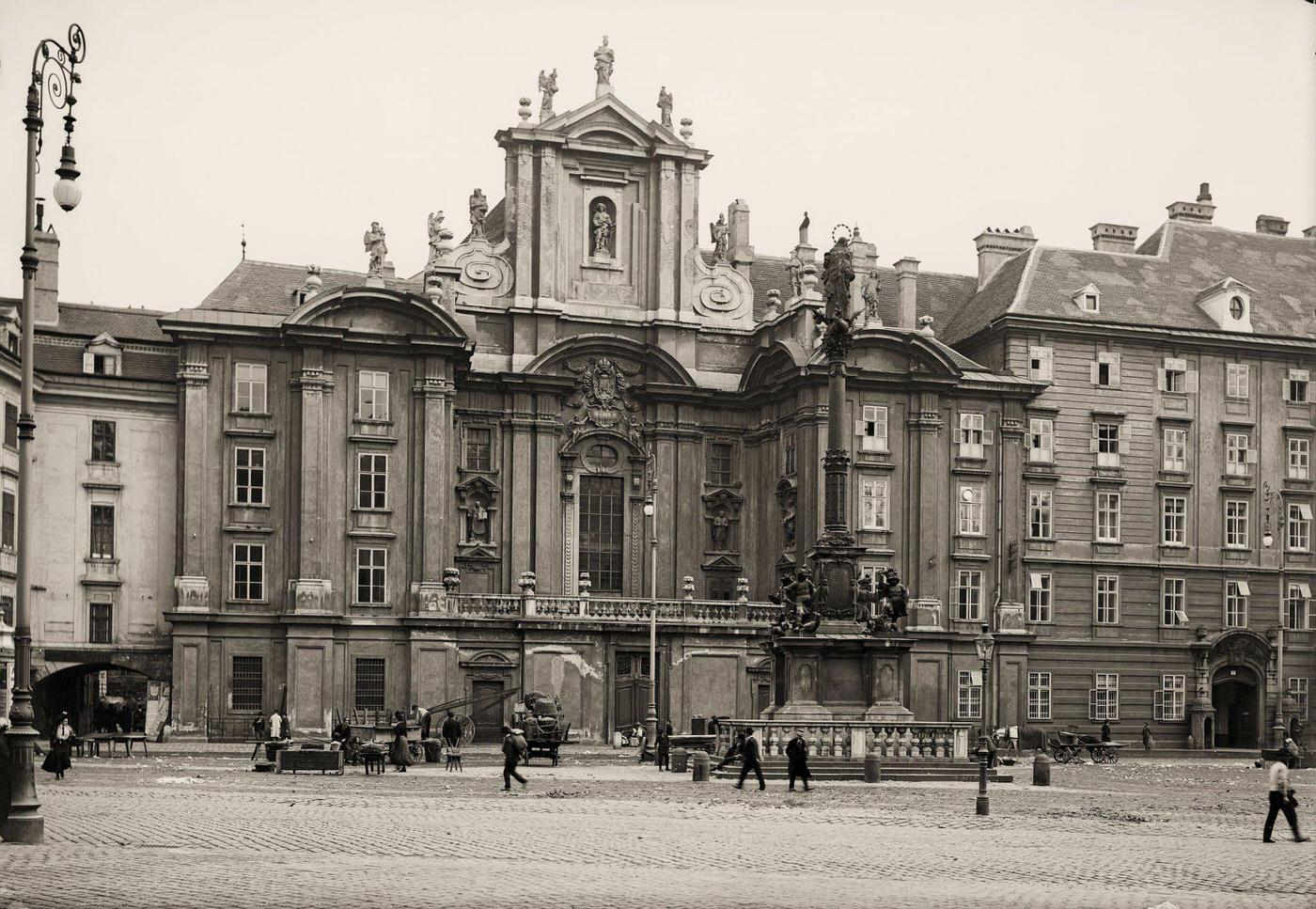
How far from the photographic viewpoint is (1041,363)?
70938 millimetres

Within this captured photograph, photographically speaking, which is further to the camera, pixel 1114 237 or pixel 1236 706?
pixel 1114 237

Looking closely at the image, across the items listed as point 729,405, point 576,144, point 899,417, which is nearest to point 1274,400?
point 899,417

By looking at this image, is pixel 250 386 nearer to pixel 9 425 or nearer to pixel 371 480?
pixel 371 480

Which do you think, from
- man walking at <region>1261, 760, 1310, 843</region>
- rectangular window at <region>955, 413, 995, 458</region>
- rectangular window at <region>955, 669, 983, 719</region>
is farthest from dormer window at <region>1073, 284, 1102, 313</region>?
man walking at <region>1261, 760, 1310, 843</region>

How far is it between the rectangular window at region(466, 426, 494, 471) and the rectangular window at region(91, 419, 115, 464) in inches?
479

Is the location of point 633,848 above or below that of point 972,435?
below

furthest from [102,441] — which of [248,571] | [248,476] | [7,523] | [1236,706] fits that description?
[1236,706]

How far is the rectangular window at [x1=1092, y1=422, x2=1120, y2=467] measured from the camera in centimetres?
7119

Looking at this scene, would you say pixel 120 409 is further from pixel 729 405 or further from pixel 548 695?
pixel 729 405

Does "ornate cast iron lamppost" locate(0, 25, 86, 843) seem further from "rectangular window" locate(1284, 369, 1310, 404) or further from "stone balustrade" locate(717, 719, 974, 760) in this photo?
"rectangular window" locate(1284, 369, 1310, 404)

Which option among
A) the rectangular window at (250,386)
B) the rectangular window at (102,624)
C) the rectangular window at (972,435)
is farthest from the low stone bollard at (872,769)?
the rectangular window at (102,624)

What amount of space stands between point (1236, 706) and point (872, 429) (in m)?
18.3

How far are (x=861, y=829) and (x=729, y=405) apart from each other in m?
42.4

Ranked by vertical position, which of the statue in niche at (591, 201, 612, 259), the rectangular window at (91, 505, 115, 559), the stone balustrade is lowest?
Answer: the stone balustrade
